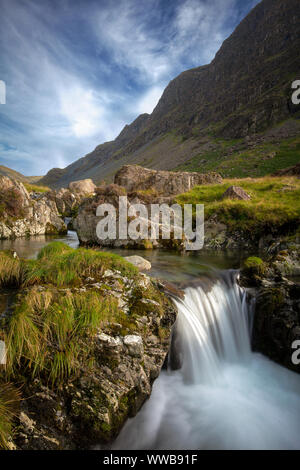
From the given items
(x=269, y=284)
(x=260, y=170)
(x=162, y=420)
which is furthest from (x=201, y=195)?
(x=260, y=170)

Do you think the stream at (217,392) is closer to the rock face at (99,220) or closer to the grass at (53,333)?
the grass at (53,333)

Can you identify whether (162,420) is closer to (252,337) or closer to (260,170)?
(252,337)

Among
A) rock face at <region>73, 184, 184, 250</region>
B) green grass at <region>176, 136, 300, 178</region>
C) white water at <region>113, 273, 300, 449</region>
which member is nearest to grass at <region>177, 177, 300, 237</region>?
rock face at <region>73, 184, 184, 250</region>

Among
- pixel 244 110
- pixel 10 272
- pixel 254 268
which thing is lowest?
pixel 254 268

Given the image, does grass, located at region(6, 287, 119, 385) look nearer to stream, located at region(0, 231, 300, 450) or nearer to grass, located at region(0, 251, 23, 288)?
stream, located at region(0, 231, 300, 450)

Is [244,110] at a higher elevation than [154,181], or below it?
higher

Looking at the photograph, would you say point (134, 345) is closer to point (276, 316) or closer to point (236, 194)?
point (276, 316)

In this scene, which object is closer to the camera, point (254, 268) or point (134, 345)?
point (134, 345)

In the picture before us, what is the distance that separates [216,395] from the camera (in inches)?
185

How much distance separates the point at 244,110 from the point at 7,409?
368ft

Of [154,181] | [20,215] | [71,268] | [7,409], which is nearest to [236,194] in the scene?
[154,181]

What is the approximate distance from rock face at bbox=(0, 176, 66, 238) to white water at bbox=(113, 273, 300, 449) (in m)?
17.4

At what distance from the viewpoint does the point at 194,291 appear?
6.70 metres

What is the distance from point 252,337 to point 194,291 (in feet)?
6.75
